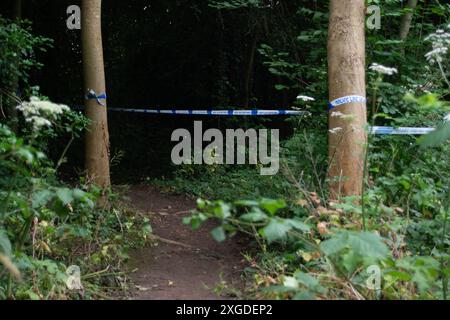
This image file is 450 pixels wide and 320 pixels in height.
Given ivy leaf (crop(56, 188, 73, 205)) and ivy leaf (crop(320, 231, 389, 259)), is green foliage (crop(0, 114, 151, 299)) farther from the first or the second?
ivy leaf (crop(320, 231, 389, 259))

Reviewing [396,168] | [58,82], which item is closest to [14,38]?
[396,168]

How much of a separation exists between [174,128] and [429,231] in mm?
9164

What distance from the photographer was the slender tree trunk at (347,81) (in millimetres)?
4867

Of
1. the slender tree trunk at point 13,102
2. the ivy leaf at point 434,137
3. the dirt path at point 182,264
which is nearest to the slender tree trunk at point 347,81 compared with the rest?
the dirt path at point 182,264

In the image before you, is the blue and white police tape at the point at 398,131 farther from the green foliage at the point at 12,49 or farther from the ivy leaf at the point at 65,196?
the green foliage at the point at 12,49

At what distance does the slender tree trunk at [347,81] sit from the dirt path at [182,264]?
4.25ft

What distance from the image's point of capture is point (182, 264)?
4.70m

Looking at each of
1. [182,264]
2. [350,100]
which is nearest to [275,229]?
[182,264]

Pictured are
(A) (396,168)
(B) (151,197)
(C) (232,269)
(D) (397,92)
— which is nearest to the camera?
(C) (232,269)

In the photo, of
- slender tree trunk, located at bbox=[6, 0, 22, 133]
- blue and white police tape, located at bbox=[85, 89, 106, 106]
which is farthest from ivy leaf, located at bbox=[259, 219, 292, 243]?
blue and white police tape, located at bbox=[85, 89, 106, 106]

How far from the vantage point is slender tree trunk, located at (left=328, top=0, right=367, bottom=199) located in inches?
192

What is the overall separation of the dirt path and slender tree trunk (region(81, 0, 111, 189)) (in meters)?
0.94

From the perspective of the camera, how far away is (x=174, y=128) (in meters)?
12.6
